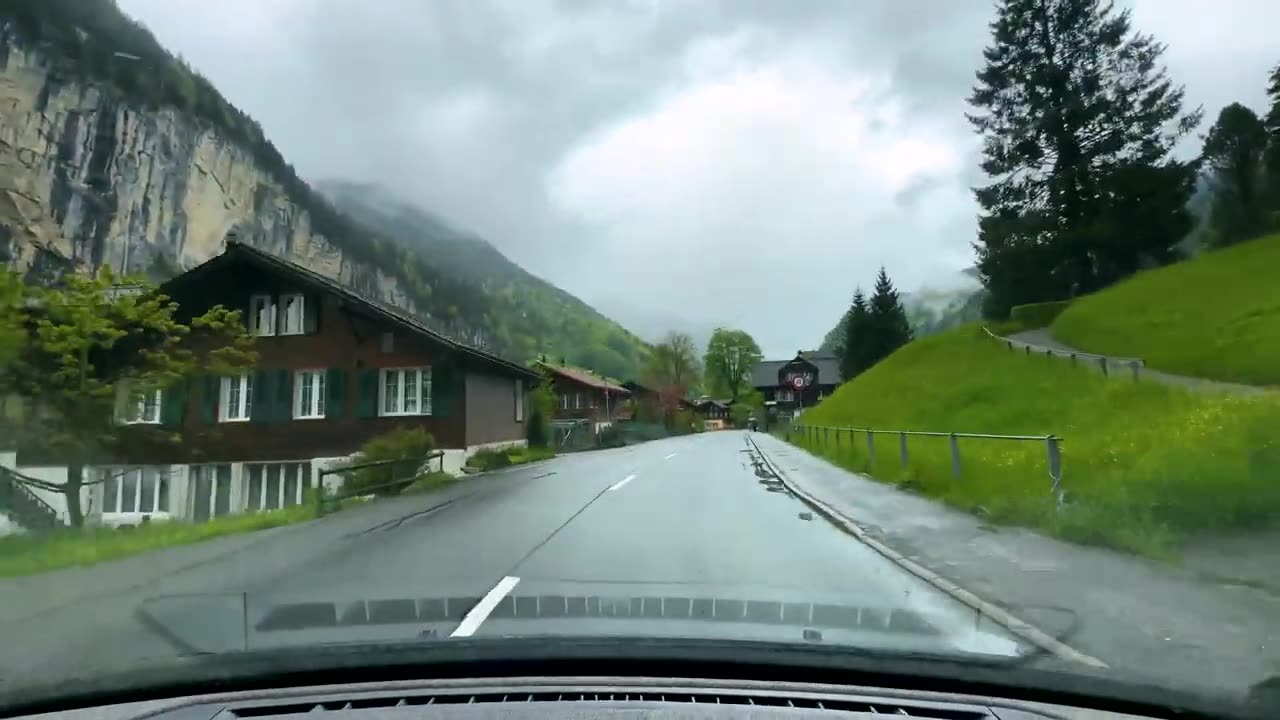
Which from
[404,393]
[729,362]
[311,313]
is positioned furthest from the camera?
[729,362]

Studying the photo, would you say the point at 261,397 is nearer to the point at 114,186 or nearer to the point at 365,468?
the point at 365,468

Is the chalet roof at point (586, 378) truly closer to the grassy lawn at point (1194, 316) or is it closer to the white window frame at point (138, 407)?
the grassy lawn at point (1194, 316)

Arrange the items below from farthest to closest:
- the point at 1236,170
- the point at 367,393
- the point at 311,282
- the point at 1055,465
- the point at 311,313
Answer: the point at 1236,170, the point at 367,393, the point at 311,313, the point at 311,282, the point at 1055,465

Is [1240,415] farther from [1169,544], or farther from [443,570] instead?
[443,570]

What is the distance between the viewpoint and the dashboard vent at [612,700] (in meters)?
3.16

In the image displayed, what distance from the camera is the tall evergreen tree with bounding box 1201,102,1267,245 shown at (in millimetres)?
33875

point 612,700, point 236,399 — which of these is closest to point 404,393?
point 236,399

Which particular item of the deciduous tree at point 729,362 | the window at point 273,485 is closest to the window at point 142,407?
the window at point 273,485

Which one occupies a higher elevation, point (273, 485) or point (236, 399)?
point (236, 399)

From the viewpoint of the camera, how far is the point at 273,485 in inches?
648

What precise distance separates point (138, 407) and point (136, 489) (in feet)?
4.65

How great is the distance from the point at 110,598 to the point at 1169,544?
32.5 ft

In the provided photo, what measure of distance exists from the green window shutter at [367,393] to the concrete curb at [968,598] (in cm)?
1040

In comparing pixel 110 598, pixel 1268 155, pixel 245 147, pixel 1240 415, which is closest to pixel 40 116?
pixel 245 147
